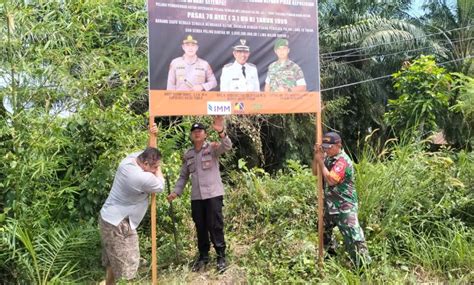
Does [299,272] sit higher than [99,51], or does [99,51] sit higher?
[99,51]

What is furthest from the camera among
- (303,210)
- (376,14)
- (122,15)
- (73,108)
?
(376,14)

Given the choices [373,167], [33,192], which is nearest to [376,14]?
[373,167]

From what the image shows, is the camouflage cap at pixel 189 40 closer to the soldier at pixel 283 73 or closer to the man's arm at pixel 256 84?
the man's arm at pixel 256 84

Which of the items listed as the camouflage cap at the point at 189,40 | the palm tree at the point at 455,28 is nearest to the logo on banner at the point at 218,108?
the camouflage cap at the point at 189,40

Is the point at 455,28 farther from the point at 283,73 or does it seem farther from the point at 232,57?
the point at 232,57

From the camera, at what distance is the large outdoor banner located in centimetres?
432

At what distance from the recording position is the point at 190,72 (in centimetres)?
443

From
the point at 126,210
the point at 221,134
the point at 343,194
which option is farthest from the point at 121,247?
the point at 343,194

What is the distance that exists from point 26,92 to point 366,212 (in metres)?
3.87

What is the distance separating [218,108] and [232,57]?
53 cm

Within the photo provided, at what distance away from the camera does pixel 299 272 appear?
472 cm

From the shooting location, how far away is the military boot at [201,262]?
197 inches

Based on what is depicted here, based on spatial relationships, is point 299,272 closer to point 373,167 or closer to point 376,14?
point 373,167

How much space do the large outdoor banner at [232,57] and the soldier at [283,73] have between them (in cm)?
1
